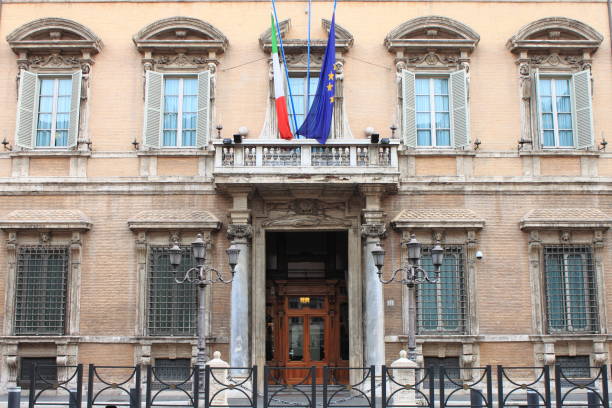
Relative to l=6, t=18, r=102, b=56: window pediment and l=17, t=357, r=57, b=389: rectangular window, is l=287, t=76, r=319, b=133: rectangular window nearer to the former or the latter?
l=6, t=18, r=102, b=56: window pediment

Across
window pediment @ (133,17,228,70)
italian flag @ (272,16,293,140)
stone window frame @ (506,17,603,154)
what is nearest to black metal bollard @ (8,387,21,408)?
italian flag @ (272,16,293,140)

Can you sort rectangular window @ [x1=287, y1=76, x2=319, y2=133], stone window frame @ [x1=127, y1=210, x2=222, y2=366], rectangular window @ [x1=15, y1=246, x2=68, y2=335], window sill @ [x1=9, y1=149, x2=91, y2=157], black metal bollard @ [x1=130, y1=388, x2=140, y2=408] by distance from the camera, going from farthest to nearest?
rectangular window @ [x1=287, y1=76, x2=319, y2=133] → window sill @ [x1=9, y1=149, x2=91, y2=157] → rectangular window @ [x1=15, y1=246, x2=68, y2=335] → stone window frame @ [x1=127, y1=210, x2=222, y2=366] → black metal bollard @ [x1=130, y1=388, x2=140, y2=408]

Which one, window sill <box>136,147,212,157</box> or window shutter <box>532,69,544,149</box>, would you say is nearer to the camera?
window sill <box>136,147,212,157</box>

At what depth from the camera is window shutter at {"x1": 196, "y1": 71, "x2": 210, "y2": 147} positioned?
20312 millimetres

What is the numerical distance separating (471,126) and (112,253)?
1011 cm

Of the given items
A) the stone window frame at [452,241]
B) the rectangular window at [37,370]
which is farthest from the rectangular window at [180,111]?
the rectangular window at [37,370]

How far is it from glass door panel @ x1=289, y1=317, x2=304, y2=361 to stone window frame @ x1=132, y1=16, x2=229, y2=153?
230 inches

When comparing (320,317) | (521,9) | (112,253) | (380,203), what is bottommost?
(320,317)

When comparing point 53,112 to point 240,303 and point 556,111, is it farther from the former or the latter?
point 556,111

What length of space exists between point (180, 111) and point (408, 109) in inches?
244

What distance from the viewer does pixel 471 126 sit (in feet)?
67.3

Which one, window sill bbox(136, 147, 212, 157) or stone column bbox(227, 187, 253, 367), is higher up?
window sill bbox(136, 147, 212, 157)

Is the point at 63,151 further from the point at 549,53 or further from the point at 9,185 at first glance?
the point at 549,53

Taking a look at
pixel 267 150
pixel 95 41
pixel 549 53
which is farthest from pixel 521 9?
pixel 95 41
